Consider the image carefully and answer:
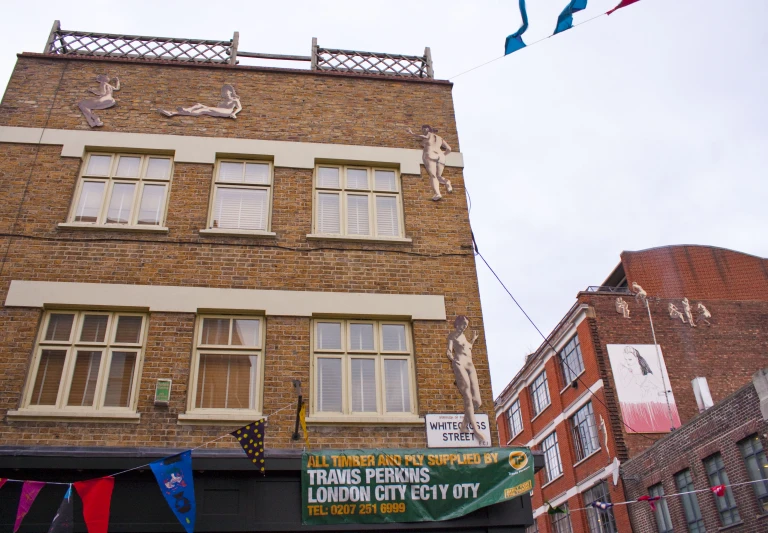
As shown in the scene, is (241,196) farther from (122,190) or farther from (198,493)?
(198,493)

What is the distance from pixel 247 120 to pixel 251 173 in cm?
122

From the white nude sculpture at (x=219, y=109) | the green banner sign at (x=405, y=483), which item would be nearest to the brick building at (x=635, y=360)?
the green banner sign at (x=405, y=483)

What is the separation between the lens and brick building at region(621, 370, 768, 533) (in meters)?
17.6

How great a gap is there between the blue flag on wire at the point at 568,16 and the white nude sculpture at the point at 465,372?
496cm

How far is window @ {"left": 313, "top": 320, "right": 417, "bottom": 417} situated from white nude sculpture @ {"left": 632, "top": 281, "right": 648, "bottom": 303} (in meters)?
20.7

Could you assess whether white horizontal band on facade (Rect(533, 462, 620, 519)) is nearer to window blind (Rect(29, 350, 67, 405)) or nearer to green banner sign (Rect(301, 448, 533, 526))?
green banner sign (Rect(301, 448, 533, 526))

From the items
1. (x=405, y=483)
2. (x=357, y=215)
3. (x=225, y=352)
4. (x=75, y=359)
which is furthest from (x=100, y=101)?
(x=405, y=483)

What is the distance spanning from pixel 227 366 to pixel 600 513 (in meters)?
22.1

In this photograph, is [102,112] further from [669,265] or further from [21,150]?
[669,265]

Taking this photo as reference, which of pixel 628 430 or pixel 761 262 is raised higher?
pixel 761 262

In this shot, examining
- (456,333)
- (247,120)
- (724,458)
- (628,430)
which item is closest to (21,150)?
(247,120)

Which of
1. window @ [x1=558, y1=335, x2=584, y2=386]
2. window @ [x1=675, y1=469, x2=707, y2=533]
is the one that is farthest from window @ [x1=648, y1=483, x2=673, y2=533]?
window @ [x1=558, y1=335, x2=584, y2=386]

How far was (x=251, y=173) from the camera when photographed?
12078 millimetres

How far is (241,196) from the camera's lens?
38.6ft
